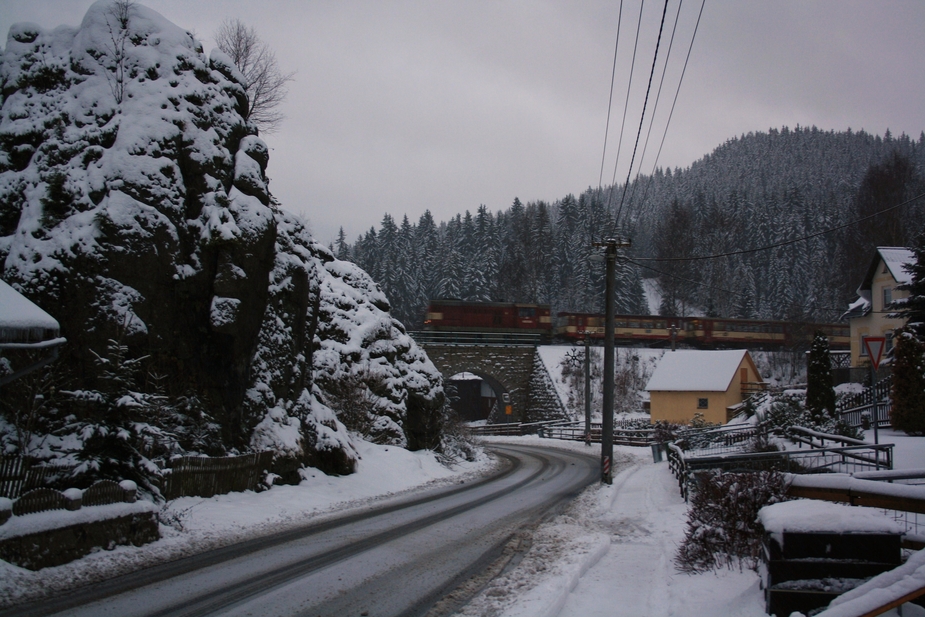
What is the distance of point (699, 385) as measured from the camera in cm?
4547

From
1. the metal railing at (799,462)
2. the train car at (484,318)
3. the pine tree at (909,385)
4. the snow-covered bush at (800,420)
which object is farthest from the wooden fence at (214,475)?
the train car at (484,318)

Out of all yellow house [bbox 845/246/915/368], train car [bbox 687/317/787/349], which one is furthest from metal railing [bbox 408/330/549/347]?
yellow house [bbox 845/246/915/368]

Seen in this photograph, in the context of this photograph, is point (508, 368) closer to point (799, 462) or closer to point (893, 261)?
point (893, 261)

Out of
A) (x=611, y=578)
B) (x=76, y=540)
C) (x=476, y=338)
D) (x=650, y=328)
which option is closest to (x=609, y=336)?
(x=611, y=578)

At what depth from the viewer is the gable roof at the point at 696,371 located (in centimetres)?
4541

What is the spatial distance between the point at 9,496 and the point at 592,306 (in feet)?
296

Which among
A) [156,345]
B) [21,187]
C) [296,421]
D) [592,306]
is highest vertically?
[592,306]

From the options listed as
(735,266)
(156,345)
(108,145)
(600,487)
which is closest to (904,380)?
(600,487)

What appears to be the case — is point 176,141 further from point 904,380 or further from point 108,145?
point 904,380

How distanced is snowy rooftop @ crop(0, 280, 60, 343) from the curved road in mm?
3333

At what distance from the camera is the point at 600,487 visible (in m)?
20.5

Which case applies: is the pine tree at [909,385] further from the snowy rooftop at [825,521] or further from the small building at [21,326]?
the small building at [21,326]

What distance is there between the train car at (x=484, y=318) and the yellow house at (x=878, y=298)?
85.3 feet

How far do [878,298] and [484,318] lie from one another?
31053 mm
